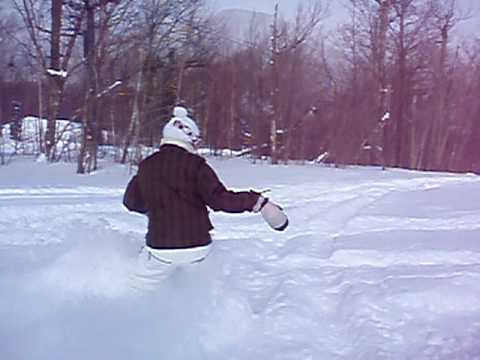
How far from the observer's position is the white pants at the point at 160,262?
3.64 metres

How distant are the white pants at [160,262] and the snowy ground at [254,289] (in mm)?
105

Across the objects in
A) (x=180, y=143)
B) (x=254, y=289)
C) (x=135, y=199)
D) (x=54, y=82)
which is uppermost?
(x=54, y=82)

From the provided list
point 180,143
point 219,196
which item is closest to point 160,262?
point 219,196

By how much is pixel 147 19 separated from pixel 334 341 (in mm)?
12180

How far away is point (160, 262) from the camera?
3.65 meters

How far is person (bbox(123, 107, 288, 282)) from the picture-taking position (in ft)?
11.6

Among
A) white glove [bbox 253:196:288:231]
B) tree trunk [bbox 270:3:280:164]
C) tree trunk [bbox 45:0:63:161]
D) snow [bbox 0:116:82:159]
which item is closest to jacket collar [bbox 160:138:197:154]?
white glove [bbox 253:196:288:231]

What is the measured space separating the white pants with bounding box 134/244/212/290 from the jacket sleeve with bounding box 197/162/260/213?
14.2 inches

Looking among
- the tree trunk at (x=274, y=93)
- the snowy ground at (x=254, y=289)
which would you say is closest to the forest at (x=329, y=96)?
the tree trunk at (x=274, y=93)

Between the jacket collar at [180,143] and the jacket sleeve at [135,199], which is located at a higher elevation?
the jacket collar at [180,143]

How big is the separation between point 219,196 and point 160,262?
0.59 metres

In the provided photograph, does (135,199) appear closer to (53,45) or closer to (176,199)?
(176,199)

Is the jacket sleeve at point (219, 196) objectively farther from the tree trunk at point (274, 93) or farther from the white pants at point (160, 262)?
the tree trunk at point (274, 93)

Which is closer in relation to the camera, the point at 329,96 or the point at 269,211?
the point at 269,211
